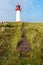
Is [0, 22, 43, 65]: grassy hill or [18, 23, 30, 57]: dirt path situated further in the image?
[18, 23, 30, 57]: dirt path

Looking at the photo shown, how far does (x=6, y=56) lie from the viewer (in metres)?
17.1

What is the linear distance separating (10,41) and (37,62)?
439 centimetres

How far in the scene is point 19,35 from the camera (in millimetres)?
22438

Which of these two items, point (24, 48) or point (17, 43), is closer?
point (24, 48)

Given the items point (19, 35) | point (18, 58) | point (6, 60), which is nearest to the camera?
point (6, 60)

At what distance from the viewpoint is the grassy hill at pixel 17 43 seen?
1706 centimetres

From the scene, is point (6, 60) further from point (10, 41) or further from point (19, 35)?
point (19, 35)

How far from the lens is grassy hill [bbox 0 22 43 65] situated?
1706 centimetres

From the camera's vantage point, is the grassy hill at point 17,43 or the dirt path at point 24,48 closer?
the grassy hill at point 17,43

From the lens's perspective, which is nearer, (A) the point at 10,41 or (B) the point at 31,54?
(B) the point at 31,54

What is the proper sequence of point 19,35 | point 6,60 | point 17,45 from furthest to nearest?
point 19,35 → point 17,45 → point 6,60

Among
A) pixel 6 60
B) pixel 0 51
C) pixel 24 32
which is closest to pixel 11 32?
pixel 24 32

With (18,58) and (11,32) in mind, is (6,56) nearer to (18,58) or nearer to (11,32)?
(18,58)

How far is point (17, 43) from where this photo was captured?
20672mm
